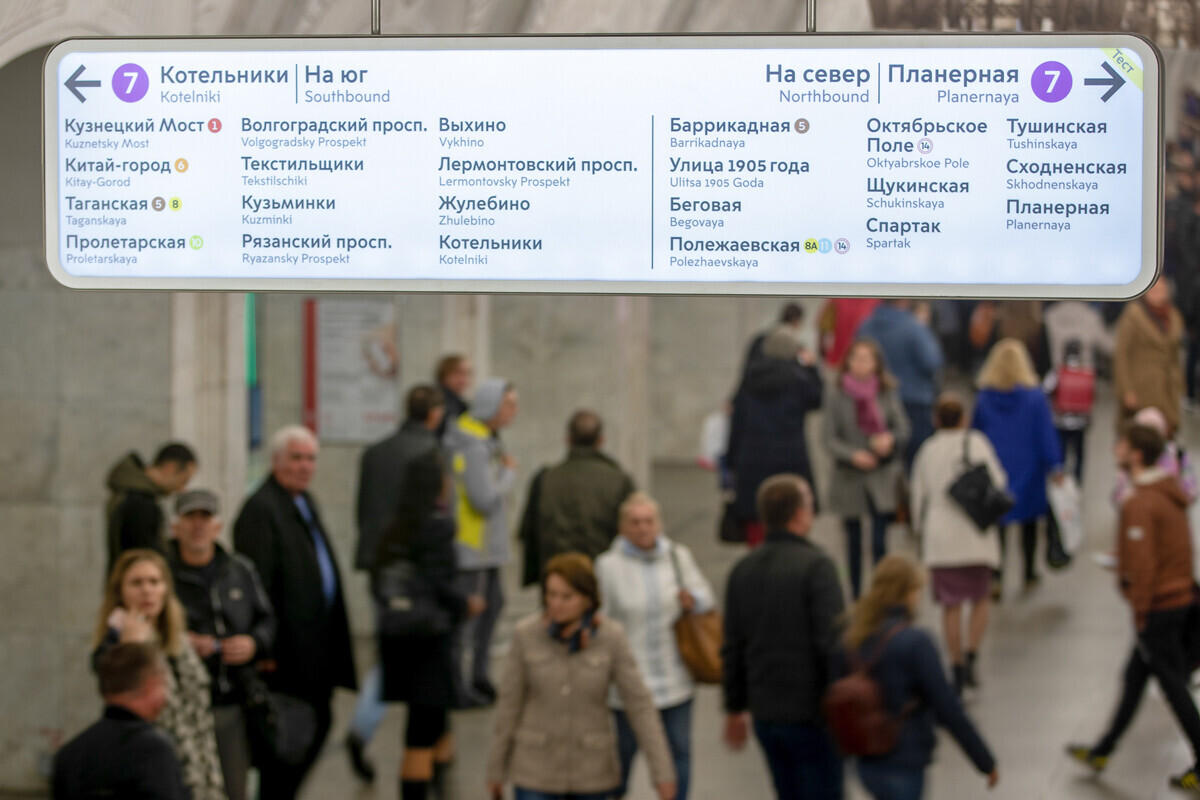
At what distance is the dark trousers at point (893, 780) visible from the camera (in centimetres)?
488

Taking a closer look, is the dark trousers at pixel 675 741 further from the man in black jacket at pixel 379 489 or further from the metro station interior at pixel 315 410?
the man in black jacket at pixel 379 489

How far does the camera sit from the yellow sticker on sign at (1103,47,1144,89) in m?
2.99

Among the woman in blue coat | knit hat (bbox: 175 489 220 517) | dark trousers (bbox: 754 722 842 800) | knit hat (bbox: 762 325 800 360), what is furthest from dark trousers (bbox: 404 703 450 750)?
the woman in blue coat

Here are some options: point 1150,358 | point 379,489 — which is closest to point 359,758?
point 379,489

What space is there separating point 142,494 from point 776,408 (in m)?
3.05

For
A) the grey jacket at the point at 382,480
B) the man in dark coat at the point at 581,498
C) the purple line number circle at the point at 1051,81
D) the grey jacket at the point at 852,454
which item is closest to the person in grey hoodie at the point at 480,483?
Answer: the man in dark coat at the point at 581,498

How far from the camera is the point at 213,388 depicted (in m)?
6.63

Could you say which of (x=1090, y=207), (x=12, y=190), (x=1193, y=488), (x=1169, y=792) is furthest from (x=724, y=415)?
(x=1090, y=207)

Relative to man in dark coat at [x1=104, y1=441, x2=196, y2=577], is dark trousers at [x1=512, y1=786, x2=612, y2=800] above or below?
below

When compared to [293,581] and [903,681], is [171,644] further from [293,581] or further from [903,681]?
[903,681]

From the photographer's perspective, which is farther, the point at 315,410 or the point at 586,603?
the point at 315,410

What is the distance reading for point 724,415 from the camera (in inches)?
358

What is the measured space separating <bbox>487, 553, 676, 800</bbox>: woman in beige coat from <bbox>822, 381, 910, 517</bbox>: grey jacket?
9.31 ft

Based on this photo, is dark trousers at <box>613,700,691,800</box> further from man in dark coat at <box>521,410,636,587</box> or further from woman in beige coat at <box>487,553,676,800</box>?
man in dark coat at <box>521,410,636,587</box>
